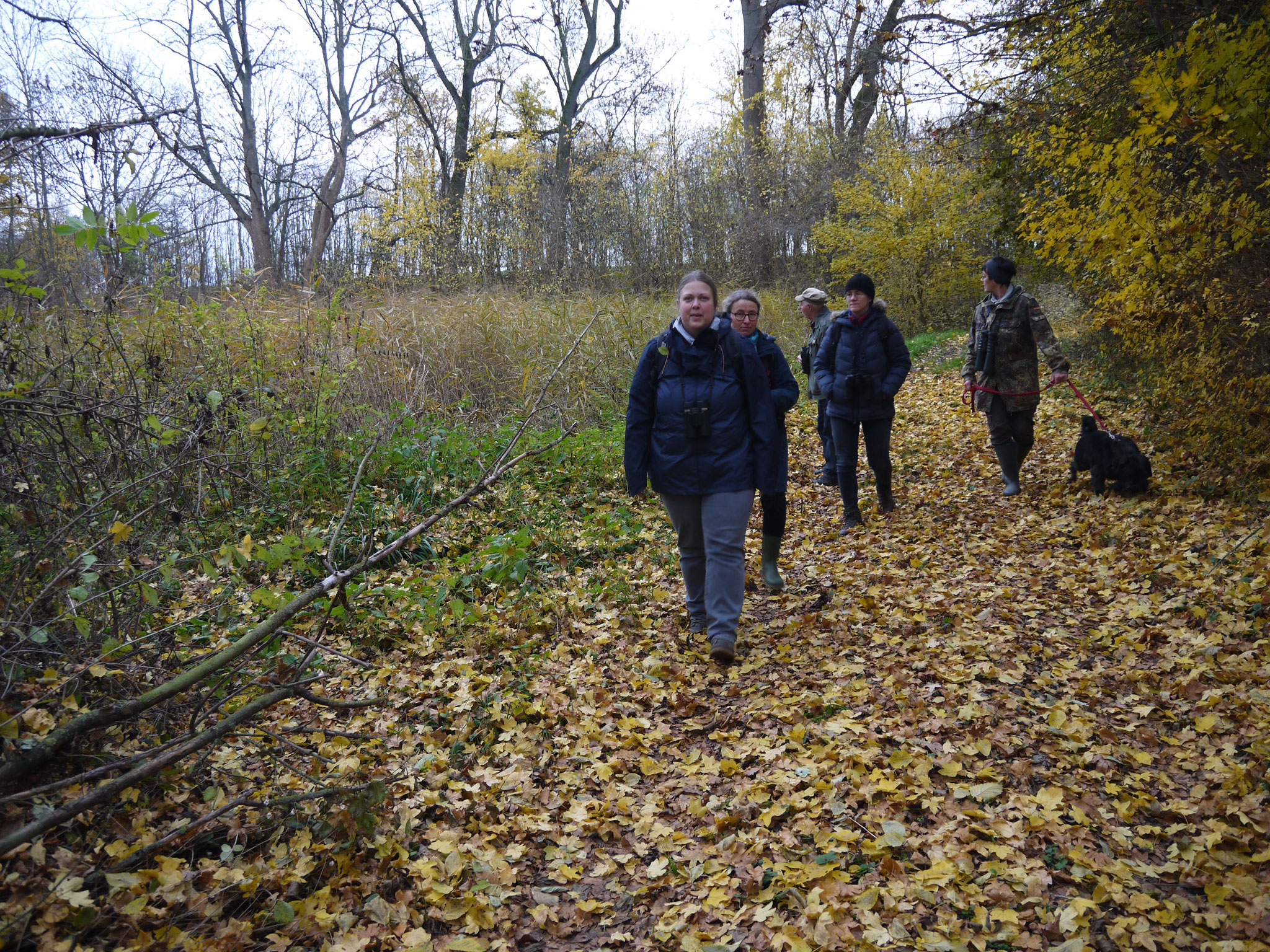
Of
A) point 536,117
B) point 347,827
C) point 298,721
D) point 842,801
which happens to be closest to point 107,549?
point 298,721

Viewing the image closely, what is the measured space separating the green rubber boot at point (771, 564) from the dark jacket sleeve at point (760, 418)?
1228mm

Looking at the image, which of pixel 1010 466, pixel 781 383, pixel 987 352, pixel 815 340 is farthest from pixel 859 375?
pixel 1010 466

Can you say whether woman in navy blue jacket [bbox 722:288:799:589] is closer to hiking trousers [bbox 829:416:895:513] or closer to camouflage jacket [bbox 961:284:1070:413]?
hiking trousers [bbox 829:416:895:513]

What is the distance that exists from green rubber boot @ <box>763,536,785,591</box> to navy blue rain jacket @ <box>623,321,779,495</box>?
3.77 ft

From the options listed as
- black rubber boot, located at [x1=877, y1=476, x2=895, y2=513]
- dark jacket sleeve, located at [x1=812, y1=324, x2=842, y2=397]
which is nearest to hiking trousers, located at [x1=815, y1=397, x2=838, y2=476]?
black rubber boot, located at [x1=877, y1=476, x2=895, y2=513]

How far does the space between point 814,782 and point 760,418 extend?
1.91 metres

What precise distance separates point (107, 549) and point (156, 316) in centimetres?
365

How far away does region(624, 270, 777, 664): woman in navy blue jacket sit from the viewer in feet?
13.6

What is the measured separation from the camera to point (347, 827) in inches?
108

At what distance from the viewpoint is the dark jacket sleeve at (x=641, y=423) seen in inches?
168

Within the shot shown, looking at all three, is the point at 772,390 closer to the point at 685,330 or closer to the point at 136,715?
the point at 685,330

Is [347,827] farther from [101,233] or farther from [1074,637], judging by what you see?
[1074,637]

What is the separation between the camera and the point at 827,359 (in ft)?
21.7

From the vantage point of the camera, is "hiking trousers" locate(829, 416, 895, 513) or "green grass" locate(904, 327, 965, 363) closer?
"hiking trousers" locate(829, 416, 895, 513)
